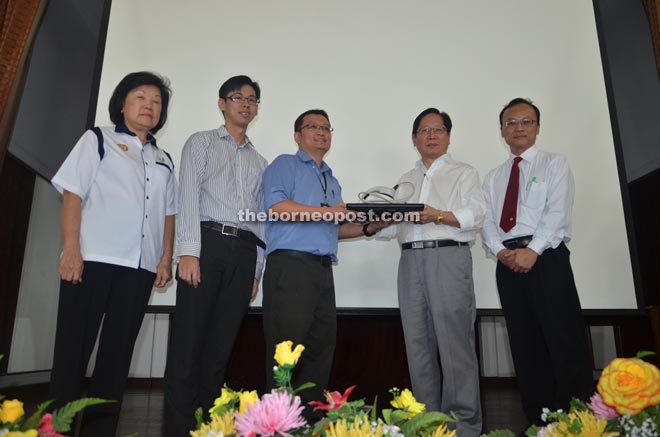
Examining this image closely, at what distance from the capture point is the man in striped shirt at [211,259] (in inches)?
67.4

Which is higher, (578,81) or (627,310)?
(578,81)

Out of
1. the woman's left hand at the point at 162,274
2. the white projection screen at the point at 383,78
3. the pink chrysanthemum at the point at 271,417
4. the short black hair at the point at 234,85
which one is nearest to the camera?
the pink chrysanthemum at the point at 271,417

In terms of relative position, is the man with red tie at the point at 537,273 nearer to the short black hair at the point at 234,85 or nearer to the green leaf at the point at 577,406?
the short black hair at the point at 234,85

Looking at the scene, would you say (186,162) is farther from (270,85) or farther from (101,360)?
(270,85)

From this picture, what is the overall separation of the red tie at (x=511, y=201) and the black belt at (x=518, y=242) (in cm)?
5

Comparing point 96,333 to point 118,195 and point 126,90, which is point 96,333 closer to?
point 118,195

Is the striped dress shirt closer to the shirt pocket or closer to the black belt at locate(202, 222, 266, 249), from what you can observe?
the black belt at locate(202, 222, 266, 249)

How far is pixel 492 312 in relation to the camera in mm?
2639

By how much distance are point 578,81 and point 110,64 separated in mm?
2583

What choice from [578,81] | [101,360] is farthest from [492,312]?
[101,360]

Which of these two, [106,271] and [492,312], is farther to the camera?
[492,312]

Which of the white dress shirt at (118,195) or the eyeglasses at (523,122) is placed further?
the eyeglasses at (523,122)

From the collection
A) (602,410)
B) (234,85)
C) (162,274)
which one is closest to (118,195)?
(162,274)

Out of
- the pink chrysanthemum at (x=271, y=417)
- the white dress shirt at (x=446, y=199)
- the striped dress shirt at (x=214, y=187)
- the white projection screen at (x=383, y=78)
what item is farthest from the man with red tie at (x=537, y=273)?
the pink chrysanthemum at (x=271, y=417)
